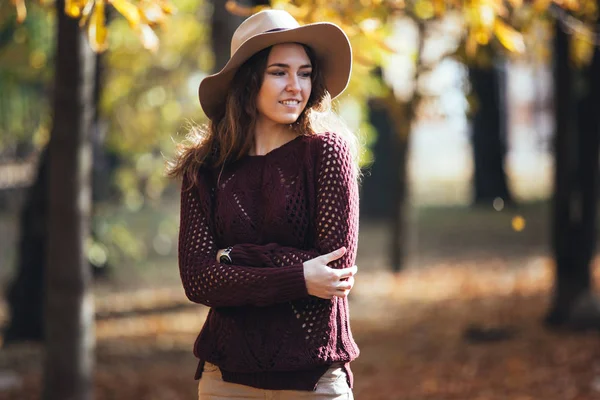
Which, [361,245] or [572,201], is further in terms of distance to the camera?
[361,245]

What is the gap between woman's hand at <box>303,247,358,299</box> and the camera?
2.77m

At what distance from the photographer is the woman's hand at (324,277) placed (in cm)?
277

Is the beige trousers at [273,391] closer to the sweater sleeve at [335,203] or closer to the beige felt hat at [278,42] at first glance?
the sweater sleeve at [335,203]

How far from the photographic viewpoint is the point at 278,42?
3010 millimetres

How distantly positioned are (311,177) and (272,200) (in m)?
0.14

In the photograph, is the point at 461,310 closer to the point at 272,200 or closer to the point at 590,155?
the point at 590,155

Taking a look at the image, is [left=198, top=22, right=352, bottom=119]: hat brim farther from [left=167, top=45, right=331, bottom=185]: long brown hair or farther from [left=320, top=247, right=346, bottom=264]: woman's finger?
[left=320, top=247, right=346, bottom=264]: woman's finger

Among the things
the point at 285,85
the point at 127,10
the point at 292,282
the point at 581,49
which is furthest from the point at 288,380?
the point at 581,49

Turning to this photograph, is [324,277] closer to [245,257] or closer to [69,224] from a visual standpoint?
[245,257]

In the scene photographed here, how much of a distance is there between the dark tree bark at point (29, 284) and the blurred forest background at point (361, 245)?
2cm

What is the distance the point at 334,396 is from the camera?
2881mm

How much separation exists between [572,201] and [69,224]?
5022 mm

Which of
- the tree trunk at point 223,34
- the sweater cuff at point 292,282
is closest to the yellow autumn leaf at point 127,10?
the sweater cuff at point 292,282

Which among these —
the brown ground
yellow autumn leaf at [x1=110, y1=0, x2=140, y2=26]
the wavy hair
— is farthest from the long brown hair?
the brown ground
